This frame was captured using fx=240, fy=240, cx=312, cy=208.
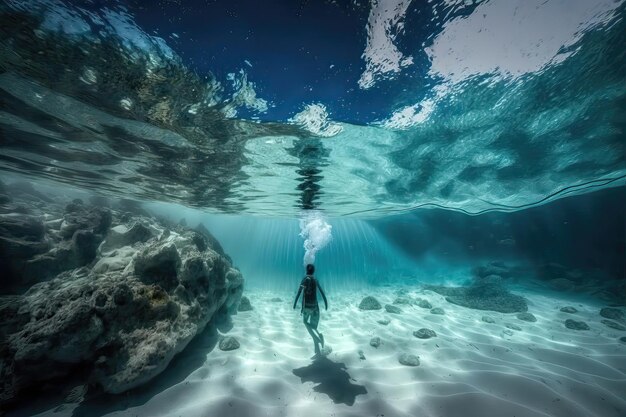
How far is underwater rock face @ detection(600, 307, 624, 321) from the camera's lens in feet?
37.7

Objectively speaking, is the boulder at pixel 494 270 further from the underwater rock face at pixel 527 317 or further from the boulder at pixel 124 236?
the boulder at pixel 124 236

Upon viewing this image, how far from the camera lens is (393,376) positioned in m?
6.94

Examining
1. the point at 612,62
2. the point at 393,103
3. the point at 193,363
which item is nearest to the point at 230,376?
the point at 193,363

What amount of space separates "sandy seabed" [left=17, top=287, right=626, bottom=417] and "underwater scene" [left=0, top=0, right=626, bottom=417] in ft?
0.22

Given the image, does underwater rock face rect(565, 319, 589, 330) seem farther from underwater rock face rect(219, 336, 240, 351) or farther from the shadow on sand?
underwater rock face rect(219, 336, 240, 351)

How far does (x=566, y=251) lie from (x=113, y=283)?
30796mm

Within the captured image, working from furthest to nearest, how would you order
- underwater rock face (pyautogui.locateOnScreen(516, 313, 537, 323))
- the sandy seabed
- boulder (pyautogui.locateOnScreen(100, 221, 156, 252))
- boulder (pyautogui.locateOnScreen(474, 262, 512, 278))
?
boulder (pyautogui.locateOnScreen(474, 262, 512, 278)), underwater rock face (pyautogui.locateOnScreen(516, 313, 537, 323)), boulder (pyautogui.locateOnScreen(100, 221, 156, 252)), the sandy seabed

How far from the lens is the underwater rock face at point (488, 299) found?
13.8 metres

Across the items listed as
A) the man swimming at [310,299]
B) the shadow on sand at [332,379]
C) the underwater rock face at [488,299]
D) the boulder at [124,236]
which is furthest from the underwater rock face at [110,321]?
the underwater rock face at [488,299]

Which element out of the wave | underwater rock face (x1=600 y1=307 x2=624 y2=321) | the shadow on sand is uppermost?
the wave

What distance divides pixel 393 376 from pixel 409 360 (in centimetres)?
94

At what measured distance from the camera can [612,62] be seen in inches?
275

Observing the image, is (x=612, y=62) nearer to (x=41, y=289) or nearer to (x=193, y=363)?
(x=193, y=363)

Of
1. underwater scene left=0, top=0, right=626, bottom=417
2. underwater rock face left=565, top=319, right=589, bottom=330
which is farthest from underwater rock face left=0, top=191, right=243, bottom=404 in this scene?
underwater rock face left=565, top=319, right=589, bottom=330
